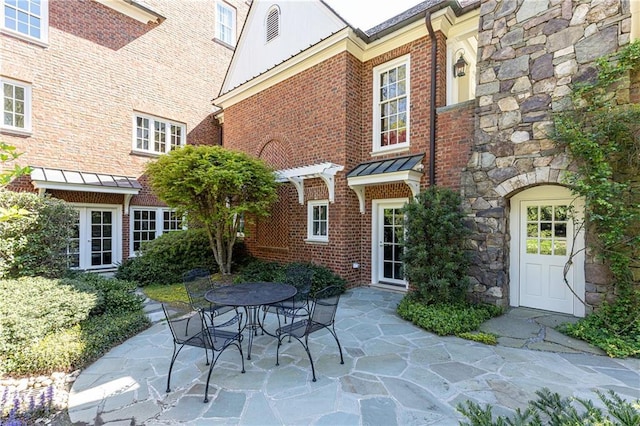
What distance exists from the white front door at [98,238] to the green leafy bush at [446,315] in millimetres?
9504

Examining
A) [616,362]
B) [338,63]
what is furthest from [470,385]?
[338,63]

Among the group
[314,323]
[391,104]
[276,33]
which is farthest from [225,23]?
[314,323]

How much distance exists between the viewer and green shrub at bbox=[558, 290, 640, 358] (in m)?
4.12

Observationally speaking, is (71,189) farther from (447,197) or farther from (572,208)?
(572,208)

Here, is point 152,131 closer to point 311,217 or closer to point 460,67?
point 311,217

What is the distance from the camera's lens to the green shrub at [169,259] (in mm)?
8469

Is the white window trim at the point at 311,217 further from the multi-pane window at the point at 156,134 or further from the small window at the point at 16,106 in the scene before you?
the small window at the point at 16,106

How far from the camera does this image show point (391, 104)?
25.2 feet

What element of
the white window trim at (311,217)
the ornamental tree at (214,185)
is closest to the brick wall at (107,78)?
the ornamental tree at (214,185)

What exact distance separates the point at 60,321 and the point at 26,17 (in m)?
9.60

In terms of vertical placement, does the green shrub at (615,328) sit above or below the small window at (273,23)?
below

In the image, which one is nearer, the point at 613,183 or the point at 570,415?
the point at 570,415

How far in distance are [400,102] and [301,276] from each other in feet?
15.9

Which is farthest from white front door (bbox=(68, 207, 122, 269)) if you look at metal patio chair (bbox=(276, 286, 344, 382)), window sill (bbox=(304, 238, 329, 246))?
metal patio chair (bbox=(276, 286, 344, 382))
